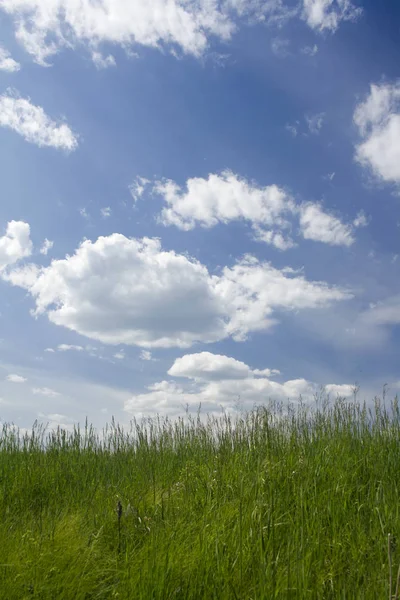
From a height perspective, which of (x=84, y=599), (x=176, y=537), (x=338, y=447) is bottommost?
(x=84, y=599)

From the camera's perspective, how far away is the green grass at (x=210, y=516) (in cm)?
352

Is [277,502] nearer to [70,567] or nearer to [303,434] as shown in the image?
[70,567]

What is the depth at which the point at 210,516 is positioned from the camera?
4.77 metres

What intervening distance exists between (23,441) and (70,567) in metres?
5.72

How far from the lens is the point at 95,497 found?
620cm

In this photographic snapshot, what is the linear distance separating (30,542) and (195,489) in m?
2.07

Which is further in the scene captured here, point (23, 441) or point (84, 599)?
point (23, 441)

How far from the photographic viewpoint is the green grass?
3.52 m

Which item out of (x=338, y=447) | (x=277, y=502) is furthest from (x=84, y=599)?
(x=338, y=447)

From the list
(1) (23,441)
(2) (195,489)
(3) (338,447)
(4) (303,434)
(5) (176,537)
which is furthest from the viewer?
(1) (23,441)

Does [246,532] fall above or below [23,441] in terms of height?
below

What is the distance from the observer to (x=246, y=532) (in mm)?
4289

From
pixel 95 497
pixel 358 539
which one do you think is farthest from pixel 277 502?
pixel 95 497

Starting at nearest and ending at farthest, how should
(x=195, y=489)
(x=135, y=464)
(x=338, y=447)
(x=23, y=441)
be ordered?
(x=195, y=489), (x=338, y=447), (x=135, y=464), (x=23, y=441)
